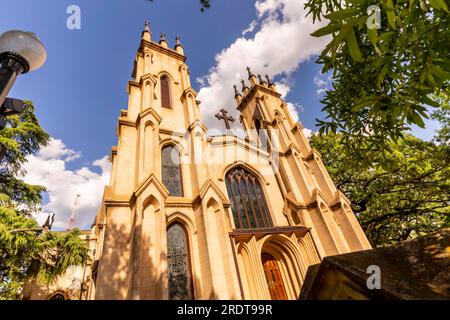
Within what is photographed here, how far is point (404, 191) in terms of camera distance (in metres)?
13.2

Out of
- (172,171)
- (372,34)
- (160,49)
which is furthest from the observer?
(160,49)

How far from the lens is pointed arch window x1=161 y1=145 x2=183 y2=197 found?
1024 centimetres

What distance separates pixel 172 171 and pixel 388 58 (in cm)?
1009

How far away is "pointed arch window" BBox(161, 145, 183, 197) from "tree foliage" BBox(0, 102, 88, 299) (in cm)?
585

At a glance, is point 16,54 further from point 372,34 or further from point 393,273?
point 393,273

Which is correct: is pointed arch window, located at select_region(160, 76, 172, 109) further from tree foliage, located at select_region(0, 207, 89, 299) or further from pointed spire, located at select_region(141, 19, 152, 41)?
tree foliage, located at select_region(0, 207, 89, 299)

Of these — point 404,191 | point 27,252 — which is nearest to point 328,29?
point 27,252

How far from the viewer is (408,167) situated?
40.8ft

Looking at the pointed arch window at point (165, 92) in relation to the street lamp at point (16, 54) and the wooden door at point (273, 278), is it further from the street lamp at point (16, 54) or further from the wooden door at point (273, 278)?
the street lamp at point (16, 54)

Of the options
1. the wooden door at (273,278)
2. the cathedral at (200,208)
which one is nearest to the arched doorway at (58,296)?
the cathedral at (200,208)

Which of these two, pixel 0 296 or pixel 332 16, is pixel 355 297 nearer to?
pixel 332 16

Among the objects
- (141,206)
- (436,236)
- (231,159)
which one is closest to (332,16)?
(436,236)

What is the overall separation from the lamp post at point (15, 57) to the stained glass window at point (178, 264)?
7.18 m

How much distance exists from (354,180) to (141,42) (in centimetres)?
1916
